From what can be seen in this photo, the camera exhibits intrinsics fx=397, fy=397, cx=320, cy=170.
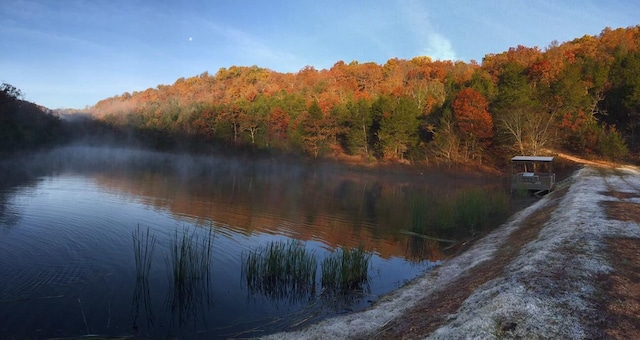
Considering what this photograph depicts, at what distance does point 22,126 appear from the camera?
228 ft

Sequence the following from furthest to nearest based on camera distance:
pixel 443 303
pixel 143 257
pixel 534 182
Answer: pixel 534 182 < pixel 143 257 < pixel 443 303

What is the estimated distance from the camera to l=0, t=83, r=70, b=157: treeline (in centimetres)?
5781

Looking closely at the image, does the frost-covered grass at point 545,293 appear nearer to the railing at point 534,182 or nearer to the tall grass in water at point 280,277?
the tall grass in water at point 280,277

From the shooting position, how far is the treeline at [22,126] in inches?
2276

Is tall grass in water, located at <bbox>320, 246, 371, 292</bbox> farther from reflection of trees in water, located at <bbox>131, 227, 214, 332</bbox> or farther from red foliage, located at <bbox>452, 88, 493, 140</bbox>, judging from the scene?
red foliage, located at <bbox>452, 88, 493, 140</bbox>

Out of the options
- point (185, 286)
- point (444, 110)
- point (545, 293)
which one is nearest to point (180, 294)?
point (185, 286)

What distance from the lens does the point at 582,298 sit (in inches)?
261

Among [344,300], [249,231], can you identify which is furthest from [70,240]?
[344,300]

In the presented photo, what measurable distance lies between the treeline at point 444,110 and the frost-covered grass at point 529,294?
42.4 meters

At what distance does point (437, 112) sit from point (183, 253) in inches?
2276

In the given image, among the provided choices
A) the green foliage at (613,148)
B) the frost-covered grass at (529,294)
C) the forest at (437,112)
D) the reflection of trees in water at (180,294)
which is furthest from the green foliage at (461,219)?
the green foliage at (613,148)

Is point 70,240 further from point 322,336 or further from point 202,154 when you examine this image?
point 202,154

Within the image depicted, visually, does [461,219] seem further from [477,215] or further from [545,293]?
[545,293]

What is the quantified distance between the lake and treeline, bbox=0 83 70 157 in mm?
39173
